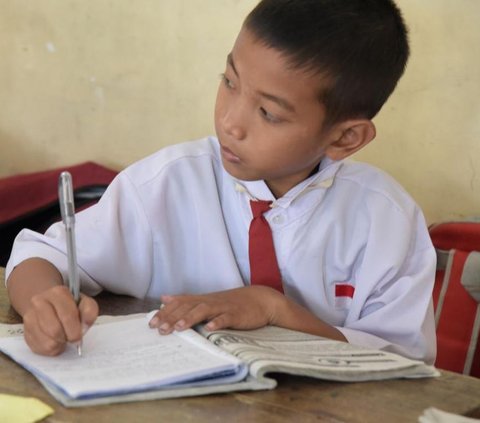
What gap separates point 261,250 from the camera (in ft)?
5.05

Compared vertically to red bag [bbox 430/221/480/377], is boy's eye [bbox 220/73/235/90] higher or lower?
higher

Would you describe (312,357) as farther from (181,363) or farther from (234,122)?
(234,122)

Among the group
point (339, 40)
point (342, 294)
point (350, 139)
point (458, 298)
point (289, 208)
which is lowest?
point (458, 298)

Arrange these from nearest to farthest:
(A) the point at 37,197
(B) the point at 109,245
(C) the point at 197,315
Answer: (C) the point at 197,315, (B) the point at 109,245, (A) the point at 37,197

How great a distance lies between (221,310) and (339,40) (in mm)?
454

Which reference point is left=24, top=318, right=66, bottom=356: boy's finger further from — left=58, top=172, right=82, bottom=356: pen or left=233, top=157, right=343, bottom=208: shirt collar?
left=233, top=157, right=343, bottom=208: shirt collar

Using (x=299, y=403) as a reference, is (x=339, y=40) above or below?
above

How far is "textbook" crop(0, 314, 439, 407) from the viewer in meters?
1.04

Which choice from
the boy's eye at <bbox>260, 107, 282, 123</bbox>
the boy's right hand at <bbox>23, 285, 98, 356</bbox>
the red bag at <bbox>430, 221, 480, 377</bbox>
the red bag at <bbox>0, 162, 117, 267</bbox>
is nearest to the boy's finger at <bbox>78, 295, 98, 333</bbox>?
the boy's right hand at <bbox>23, 285, 98, 356</bbox>

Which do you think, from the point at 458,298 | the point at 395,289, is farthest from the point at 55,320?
the point at 458,298

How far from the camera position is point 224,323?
1.24 m

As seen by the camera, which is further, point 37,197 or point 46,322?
point 37,197

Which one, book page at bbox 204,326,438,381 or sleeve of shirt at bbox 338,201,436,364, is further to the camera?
sleeve of shirt at bbox 338,201,436,364

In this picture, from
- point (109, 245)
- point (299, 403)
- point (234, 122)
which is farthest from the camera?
point (109, 245)
